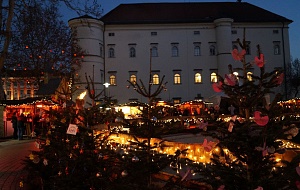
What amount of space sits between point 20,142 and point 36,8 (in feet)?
28.2

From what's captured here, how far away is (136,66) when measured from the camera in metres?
59.8

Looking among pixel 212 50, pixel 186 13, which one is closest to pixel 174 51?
pixel 212 50

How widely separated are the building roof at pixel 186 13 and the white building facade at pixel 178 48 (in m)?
0.17

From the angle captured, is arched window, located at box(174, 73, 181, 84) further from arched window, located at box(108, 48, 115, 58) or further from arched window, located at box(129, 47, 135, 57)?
arched window, located at box(108, 48, 115, 58)

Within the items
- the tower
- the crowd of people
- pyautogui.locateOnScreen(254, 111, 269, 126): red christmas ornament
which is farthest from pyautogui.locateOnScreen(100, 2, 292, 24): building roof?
pyautogui.locateOnScreen(254, 111, 269, 126): red christmas ornament

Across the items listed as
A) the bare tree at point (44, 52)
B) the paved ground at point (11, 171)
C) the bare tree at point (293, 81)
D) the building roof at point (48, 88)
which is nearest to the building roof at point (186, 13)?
the bare tree at point (293, 81)

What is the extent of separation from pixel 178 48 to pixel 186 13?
24.8 feet

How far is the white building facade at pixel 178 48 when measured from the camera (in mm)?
59125

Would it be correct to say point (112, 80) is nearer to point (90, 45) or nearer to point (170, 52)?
point (90, 45)

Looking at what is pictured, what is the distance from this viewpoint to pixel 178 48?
199 feet

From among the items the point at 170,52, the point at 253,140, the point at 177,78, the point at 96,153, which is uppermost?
the point at 170,52

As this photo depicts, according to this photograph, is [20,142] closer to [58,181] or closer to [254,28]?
[58,181]

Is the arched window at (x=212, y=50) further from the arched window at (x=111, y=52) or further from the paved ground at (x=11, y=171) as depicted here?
the paved ground at (x=11, y=171)

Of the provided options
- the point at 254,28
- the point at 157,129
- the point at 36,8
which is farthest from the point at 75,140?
the point at 254,28
